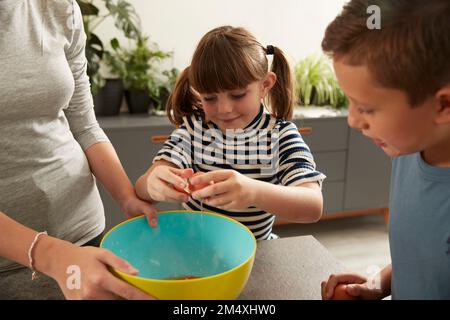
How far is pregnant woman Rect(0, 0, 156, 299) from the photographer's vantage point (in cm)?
102

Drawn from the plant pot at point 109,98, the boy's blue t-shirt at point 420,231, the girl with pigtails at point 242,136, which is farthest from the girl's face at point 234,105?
the plant pot at point 109,98

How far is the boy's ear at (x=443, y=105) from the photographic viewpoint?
2.18 feet

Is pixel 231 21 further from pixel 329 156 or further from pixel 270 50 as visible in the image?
pixel 270 50

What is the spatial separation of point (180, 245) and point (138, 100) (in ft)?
6.89

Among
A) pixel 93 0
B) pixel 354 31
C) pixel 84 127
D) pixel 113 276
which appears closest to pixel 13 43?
pixel 84 127

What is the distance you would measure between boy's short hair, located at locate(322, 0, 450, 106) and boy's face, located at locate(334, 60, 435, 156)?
0.04ft

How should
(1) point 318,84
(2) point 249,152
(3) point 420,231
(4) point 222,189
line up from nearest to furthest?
(3) point 420,231 → (4) point 222,189 → (2) point 249,152 → (1) point 318,84

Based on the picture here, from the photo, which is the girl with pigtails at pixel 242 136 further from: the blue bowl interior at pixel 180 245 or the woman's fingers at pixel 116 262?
the woman's fingers at pixel 116 262

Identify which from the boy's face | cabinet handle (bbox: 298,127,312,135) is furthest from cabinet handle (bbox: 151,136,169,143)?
the boy's face

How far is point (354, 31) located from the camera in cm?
70

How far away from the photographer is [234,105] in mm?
1170

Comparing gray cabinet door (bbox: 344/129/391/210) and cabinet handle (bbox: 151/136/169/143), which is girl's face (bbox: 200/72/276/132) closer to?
cabinet handle (bbox: 151/136/169/143)

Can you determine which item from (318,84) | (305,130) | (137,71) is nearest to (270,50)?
(305,130)
